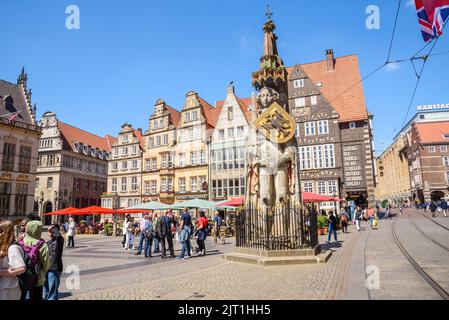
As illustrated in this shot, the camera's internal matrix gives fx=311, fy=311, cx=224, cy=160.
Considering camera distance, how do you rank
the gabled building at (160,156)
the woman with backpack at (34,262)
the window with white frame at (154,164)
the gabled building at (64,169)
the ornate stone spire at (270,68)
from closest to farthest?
the woman with backpack at (34,262)
the ornate stone spire at (270,68)
the gabled building at (160,156)
the window with white frame at (154,164)
the gabled building at (64,169)

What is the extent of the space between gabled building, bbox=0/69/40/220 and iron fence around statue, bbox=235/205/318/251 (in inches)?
1319

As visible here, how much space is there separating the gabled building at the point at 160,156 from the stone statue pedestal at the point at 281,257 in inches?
1159

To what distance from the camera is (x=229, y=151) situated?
34844 mm

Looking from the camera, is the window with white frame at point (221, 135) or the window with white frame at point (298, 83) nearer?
the window with white frame at point (298, 83)

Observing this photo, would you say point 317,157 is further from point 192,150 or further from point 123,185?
point 123,185

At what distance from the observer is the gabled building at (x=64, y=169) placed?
44.7m

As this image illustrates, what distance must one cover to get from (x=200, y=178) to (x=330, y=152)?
1479 cm

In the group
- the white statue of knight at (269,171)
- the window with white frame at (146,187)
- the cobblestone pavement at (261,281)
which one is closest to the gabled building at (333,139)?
the window with white frame at (146,187)

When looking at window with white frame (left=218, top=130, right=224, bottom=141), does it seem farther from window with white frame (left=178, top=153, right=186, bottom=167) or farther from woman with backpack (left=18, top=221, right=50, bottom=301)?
woman with backpack (left=18, top=221, right=50, bottom=301)

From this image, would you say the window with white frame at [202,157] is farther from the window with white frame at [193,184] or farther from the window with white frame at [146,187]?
the window with white frame at [146,187]

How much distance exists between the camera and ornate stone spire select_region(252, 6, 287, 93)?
36.4 feet
